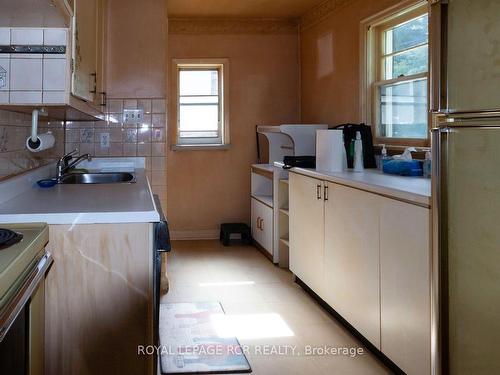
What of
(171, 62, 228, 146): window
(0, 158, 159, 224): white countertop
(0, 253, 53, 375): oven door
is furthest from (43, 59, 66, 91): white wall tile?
(171, 62, 228, 146): window

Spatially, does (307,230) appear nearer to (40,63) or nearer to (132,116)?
(132,116)

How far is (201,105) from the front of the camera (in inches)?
219

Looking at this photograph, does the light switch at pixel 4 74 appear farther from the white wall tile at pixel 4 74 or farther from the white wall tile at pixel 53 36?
the white wall tile at pixel 53 36

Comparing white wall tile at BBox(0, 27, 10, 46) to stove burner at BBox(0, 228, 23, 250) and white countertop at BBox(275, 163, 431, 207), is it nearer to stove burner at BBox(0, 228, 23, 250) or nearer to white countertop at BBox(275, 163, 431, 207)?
stove burner at BBox(0, 228, 23, 250)

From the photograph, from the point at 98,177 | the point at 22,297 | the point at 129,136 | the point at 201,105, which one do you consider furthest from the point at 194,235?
the point at 22,297

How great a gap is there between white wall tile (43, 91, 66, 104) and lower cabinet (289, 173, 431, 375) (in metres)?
1.45

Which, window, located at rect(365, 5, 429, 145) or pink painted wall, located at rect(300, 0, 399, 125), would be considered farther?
pink painted wall, located at rect(300, 0, 399, 125)

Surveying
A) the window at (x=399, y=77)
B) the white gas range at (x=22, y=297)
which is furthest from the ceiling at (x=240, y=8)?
the white gas range at (x=22, y=297)

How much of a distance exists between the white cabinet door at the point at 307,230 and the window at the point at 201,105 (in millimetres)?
2050

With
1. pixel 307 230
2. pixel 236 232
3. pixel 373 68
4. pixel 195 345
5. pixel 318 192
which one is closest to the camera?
pixel 195 345

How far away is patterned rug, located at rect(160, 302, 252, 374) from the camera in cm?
241

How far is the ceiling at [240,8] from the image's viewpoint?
4.84 metres

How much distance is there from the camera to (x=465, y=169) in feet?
5.55

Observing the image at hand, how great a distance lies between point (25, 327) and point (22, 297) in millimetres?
296
